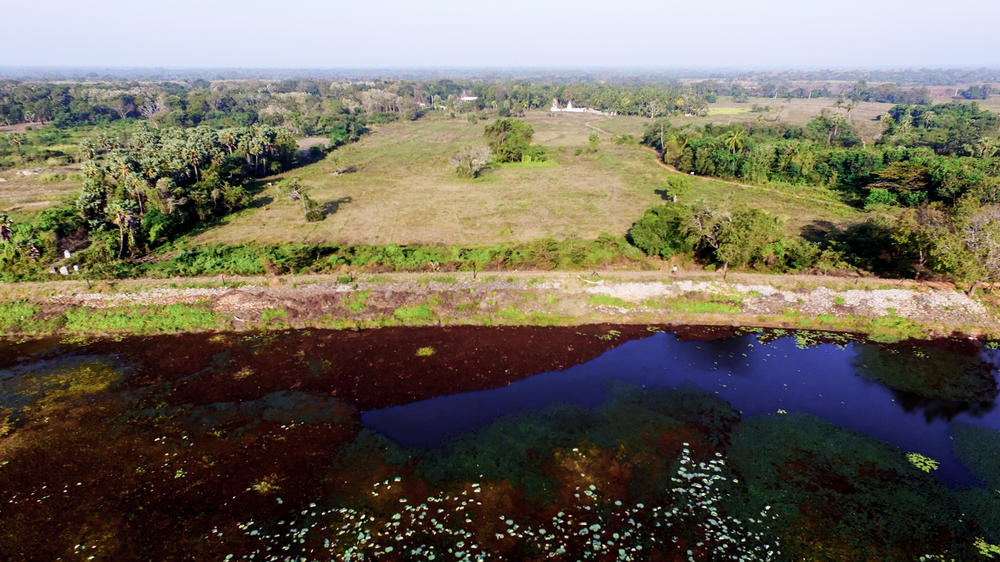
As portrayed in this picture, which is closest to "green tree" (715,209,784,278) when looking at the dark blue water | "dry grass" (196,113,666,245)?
the dark blue water

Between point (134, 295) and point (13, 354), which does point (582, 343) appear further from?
point (13, 354)

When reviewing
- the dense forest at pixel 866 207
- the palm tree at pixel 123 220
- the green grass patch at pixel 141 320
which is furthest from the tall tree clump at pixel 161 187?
the dense forest at pixel 866 207

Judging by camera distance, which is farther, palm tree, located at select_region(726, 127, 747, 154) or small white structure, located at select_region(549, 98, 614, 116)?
small white structure, located at select_region(549, 98, 614, 116)

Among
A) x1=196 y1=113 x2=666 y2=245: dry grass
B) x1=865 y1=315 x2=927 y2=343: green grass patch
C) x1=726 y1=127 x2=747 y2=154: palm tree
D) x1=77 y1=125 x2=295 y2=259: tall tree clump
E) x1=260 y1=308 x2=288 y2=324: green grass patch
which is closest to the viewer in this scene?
x1=865 y1=315 x2=927 y2=343: green grass patch

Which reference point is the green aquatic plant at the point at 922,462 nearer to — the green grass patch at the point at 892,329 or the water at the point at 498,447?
the water at the point at 498,447

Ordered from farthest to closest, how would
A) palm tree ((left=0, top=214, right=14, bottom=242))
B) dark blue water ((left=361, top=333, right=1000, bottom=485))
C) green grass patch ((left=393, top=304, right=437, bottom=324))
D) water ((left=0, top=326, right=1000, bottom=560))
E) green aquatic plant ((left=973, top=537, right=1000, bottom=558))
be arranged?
1. palm tree ((left=0, top=214, right=14, bottom=242))
2. green grass patch ((left=393, top=304, right=437, bottom=324))
3. dark blue water ((left=361, top=333, right=1000, bottom=485))
4. water ((left=0, top=326, right=1000, bottom=560))
5. green aquatic plant ((left=973, top=537, right=1000, bottom=558))

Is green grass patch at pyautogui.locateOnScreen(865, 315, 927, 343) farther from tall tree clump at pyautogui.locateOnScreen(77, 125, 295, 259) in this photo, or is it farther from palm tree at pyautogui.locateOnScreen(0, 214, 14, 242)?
palm tree at pyautogui.locateOnScreen(0, 214, 14, 242)

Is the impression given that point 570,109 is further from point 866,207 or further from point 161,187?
point 161,187
